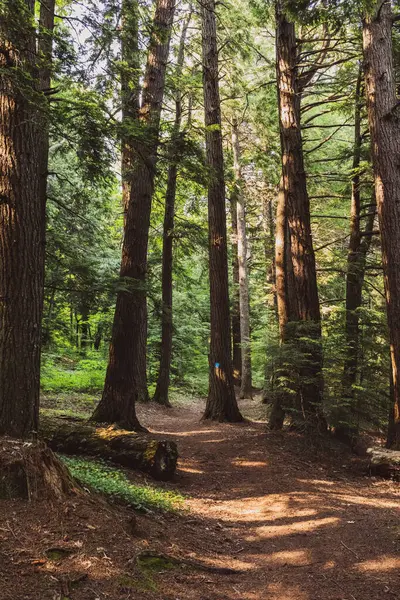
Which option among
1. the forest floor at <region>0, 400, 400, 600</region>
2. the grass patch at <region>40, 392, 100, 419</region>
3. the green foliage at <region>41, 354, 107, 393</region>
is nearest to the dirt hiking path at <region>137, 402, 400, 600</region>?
the forest floor at <region>0, 400, 400, 600</region>

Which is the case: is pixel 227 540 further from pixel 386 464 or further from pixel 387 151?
pixel 387 151

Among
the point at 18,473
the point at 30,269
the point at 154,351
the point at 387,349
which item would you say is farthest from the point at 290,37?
the point at 154,351

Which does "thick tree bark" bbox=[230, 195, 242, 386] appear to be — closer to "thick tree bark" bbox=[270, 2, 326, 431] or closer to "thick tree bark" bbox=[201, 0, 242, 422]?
"thick tree bark" bbox=[201, 0, 242, 422]

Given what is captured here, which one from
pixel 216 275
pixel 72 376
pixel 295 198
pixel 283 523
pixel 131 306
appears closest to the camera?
pixel 283 523

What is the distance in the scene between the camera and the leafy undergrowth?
512cm

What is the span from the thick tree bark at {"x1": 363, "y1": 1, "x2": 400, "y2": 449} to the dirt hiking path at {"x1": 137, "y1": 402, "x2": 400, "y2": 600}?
6.56 feet

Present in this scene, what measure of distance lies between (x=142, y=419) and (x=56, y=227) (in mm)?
6007

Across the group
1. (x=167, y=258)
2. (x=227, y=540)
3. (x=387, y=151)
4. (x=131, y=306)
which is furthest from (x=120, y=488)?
(x=167, y=258)

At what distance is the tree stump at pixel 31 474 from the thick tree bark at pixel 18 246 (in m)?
1.27

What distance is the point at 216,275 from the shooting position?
1220 cm

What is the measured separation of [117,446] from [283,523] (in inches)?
115

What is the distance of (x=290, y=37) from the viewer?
10.3m

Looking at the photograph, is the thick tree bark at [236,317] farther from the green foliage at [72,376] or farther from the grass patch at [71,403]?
the grass patch at [71,403]

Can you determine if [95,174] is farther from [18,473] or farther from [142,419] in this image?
[142,419]
